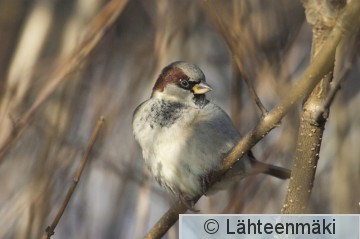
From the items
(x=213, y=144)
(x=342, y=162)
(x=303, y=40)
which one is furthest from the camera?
(x=303, y=40)

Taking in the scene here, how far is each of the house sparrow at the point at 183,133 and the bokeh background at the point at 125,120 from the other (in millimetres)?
52

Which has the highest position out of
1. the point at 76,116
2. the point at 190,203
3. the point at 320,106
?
the point at 76,116

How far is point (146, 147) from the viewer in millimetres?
1722

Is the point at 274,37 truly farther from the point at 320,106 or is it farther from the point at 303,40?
the point at 320,106

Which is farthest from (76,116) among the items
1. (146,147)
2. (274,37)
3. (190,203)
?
(274,37)

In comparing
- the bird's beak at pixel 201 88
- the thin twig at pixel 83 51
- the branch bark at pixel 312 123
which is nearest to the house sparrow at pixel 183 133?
the bird's beak at pixel 201 88

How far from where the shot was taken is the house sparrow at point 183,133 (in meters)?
1.68

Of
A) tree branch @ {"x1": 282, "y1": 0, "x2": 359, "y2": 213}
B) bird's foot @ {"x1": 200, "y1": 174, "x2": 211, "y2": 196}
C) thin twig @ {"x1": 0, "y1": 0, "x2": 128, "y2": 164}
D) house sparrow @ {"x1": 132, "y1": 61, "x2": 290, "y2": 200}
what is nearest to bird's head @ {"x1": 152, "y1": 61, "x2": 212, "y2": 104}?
house sparrow @ {"x1": 132, "y1": 61, "x2": 290, "y2": 200}

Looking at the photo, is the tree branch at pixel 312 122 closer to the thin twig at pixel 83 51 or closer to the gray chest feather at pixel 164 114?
the thin twig at pixel 83 51

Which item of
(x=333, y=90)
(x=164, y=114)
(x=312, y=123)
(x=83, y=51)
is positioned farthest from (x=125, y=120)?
(x=333, y=90)

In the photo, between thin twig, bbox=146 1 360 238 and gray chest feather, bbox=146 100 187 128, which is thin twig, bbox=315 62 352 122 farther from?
gray chest feather, bbox=146 100 187 128

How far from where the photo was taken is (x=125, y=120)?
195 centimetres

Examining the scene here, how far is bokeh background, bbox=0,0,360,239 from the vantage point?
5.17ft

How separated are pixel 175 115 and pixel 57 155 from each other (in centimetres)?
29
